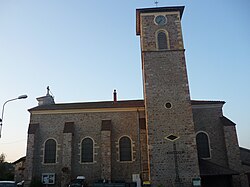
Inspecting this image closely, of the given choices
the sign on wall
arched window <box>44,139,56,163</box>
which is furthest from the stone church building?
the sign on wall

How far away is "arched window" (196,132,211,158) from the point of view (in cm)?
2372

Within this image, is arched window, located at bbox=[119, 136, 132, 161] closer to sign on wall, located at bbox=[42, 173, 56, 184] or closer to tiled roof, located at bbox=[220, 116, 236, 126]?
sign on wall, located at bbox=[42, 173, 56, 184]

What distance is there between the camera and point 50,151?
2559cm

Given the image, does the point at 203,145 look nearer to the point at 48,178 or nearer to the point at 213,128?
the point at 213,128

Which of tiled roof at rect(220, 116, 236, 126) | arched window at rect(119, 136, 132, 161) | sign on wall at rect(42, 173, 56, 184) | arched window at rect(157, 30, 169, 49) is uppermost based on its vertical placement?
arched window at rect(157, 30, 169, 49)

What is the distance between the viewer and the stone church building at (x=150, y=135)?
19312mm

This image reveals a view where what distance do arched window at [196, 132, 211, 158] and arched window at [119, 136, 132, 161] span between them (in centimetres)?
674

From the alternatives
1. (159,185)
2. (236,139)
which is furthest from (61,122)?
(236,139)

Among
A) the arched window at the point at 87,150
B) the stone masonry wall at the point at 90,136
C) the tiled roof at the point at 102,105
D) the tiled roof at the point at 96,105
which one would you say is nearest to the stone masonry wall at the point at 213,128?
the tiled roof at the point at 102,105

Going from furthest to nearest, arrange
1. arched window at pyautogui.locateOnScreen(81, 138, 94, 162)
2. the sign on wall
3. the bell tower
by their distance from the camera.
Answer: arched window at pyautogui.locateOnScreen(81, 138, 94, 162) < the sign on wall < the bell tower

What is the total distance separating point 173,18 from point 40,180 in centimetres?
2009

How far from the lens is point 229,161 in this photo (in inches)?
893

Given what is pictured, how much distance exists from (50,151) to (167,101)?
1350 cm

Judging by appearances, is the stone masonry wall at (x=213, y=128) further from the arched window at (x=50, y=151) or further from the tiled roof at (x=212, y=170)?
the arched window at (x=50, y=151)
